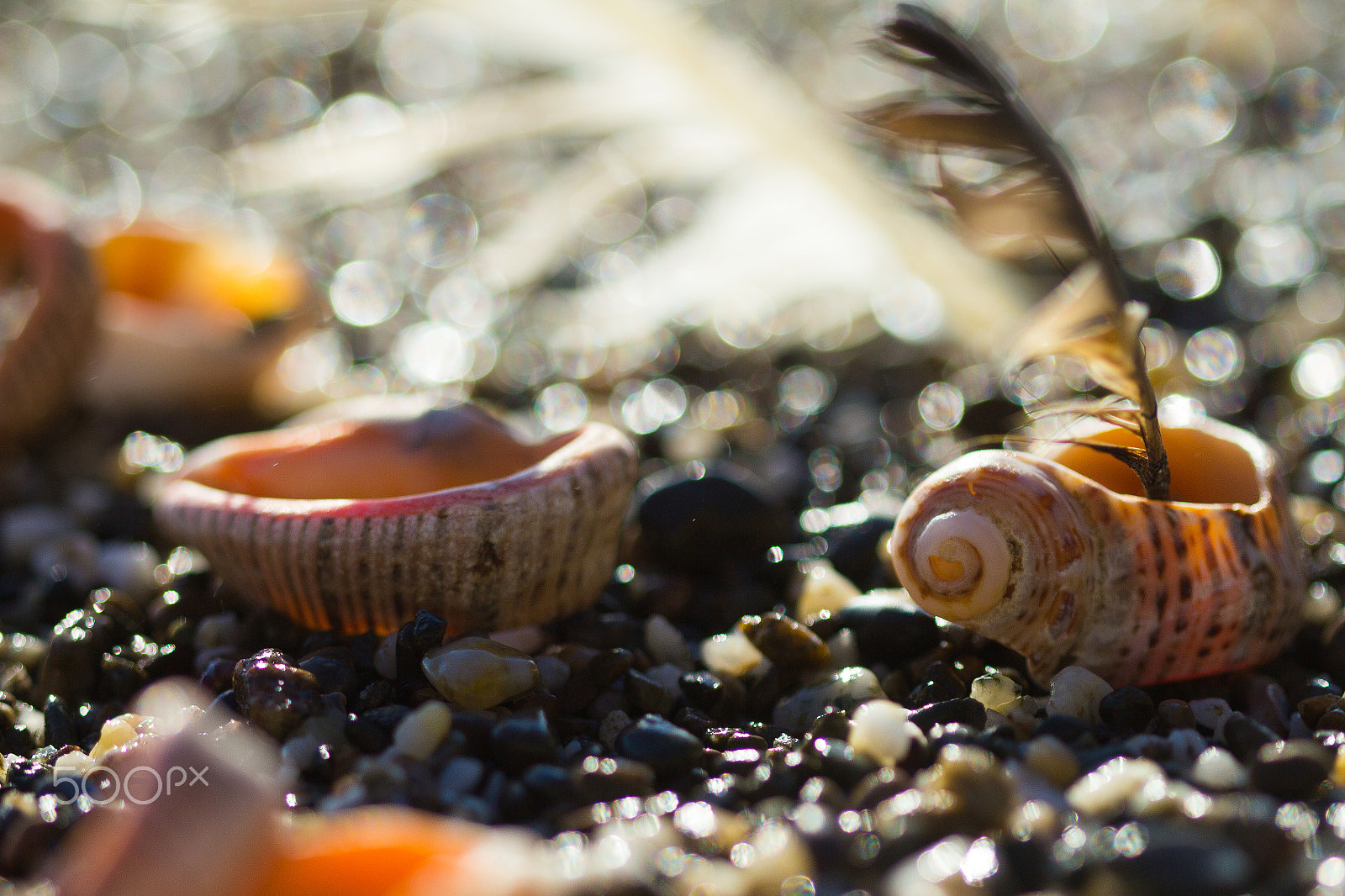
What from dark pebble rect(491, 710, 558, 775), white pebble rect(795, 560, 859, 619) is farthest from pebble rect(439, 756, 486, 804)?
white pebble rect(795, 560, 859, 619)

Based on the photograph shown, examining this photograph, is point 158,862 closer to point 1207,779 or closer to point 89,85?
point 1207,779

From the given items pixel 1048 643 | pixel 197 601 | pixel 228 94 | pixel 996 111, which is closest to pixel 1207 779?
pixel 1048 643

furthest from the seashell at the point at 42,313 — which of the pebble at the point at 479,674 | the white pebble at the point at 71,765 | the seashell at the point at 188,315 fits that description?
the pebble at the point at 479,674

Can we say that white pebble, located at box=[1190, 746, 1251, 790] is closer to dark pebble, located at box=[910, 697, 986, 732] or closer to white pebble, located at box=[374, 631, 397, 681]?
dark pebble, located at box=[910, 697, 986, 732]

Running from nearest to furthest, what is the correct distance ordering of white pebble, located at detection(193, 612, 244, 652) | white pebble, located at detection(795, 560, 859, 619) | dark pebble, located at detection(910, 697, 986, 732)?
dark pebble, located at detection(910, 697, 986, 732) < white pebble, located at detection(193, 612, 244, 652) < white pebble, located at detection(795, 560, 859, 619)

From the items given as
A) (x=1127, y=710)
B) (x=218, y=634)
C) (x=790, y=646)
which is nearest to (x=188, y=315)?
(x=218, y=634)

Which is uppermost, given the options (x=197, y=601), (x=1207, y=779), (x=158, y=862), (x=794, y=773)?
(x=158, y=862)
